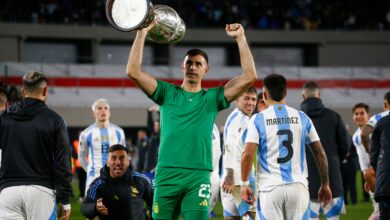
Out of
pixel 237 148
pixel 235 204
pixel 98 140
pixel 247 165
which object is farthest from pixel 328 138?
pixel 98 140

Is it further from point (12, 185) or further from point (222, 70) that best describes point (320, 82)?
point (12, 185)

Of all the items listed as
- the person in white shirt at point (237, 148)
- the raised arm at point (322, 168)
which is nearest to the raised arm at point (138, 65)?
the raised arm at point (322, 168)

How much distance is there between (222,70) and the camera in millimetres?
35469

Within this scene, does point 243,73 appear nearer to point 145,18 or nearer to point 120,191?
point 145,18

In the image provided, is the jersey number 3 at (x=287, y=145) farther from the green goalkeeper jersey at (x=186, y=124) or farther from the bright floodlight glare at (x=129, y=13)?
the bright floodlight glare at (x=129, y=13)

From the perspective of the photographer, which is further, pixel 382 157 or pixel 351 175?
pixel 351 175

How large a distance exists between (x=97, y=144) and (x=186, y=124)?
20.2ft

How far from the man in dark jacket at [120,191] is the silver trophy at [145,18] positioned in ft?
7.99

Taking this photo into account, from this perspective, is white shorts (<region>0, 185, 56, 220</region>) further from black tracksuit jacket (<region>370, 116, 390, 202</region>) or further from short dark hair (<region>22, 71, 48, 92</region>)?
black tracksuit jacket (<region>370, 116, 390, 202</region>)

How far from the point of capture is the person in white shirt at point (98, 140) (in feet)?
39.7

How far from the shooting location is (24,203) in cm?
654

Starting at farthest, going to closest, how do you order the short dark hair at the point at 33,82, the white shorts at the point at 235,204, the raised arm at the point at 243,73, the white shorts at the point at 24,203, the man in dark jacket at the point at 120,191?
the white shorts at the point at 235,204
the man in dark jacket at the point at 120,191
the short dark hair at the point at 33,82
the white shorts at the point at 24,203
the raised arm at the point at 243,73

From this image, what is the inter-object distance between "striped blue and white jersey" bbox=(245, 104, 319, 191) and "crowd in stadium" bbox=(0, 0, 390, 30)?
3136 cm

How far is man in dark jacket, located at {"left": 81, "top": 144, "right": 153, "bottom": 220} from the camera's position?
8430 millimetres
